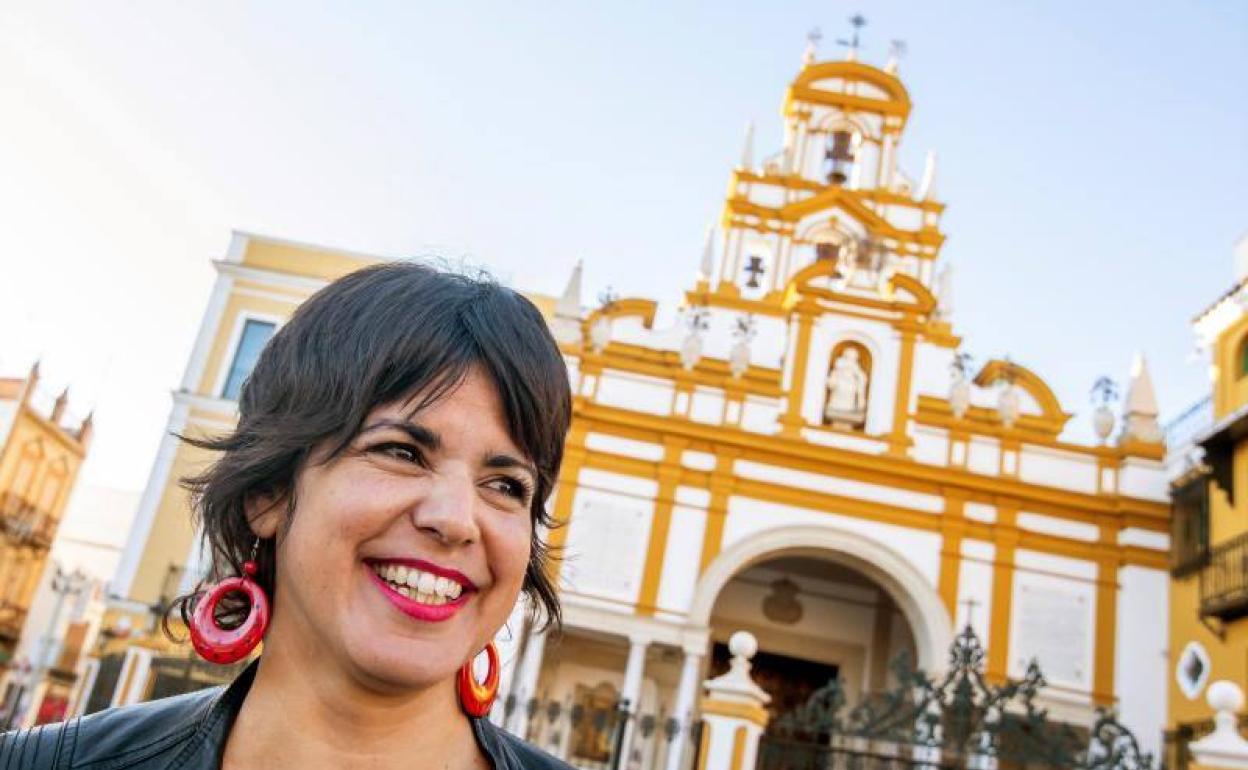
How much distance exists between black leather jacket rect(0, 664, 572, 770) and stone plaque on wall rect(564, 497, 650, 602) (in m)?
12.5

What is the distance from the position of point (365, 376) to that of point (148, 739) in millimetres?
579

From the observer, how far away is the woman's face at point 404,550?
133cm

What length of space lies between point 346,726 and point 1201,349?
16.1 meters

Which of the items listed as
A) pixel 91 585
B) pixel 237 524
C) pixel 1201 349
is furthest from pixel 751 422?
pixel 91 585

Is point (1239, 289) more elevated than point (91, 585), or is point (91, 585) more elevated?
point (1239, 289)

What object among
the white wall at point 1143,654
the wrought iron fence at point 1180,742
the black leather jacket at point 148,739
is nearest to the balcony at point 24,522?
the white wall at point 1143,654

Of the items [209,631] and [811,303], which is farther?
[811,303]

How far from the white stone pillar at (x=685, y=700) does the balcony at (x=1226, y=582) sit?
6414 millimetres

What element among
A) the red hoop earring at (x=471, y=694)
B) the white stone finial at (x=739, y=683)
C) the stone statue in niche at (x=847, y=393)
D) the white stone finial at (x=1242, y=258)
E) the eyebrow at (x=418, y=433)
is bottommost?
the red hoop earring at (x=471, y=694)

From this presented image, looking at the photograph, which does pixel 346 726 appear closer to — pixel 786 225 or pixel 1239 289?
pixel 1239 289

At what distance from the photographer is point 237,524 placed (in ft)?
5.05

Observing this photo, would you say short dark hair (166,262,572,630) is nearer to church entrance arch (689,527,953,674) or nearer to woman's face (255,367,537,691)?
woman's face (255,367,537,691)

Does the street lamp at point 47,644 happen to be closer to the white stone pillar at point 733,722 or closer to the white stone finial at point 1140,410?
the white stone pillar at point 733,722

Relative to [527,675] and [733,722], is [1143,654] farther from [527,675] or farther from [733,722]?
[733,722]
